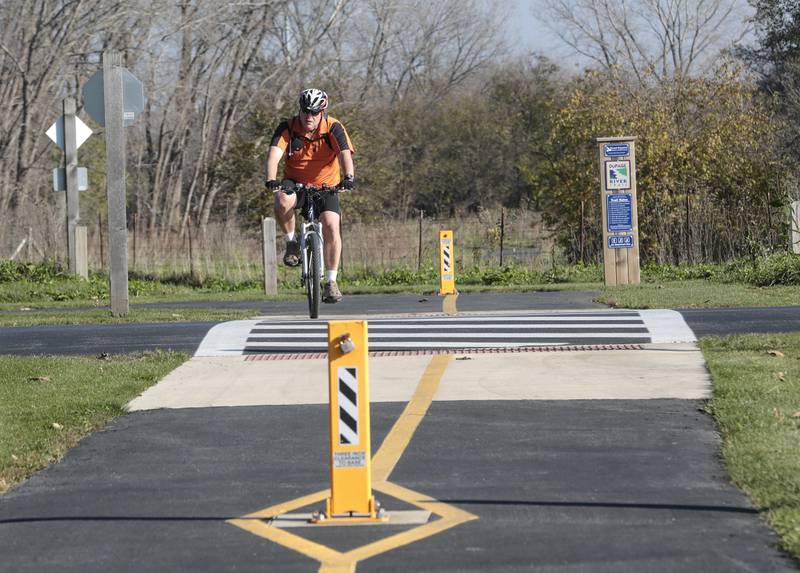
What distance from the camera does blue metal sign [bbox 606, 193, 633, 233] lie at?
20.9 m

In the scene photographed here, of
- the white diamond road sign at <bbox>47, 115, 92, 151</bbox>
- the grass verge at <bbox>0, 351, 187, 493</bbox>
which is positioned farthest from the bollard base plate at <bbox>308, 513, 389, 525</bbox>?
the white diamond road sign at <bbox>47, 115, 92, 151</bbox>

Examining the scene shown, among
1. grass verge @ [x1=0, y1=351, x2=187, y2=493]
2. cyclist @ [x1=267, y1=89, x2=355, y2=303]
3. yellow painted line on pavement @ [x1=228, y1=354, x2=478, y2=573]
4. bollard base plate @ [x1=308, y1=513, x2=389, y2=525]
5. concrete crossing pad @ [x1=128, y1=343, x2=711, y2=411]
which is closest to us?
yellow painted line on pavement @ [x1=228, y1=354, x2=478, y2=573]

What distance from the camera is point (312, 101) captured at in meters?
10.9

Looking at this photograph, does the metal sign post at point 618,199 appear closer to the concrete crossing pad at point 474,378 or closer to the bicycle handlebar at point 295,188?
the concrete crossing pad at point 474,378

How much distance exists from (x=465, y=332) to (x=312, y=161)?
3097 millimetres

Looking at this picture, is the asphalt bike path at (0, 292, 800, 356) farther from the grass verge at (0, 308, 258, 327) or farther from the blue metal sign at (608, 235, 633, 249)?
the blue metal sign at (608, 235, 633, 249)

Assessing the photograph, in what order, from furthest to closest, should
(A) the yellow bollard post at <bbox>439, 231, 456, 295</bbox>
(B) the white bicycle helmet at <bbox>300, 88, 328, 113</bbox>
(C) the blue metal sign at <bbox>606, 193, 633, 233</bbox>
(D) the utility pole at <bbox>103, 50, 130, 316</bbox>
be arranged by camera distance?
1. (A) the yellow bollard post at <bbox>439, 231, 456, 295</bbox>
2. (C) the blue metal sign at <bbox>606, 193, 633, 233</bbox>
3. (D) the utility pole at <bbox>103, 50, 130, 316</bbox>
4. (B) the white bicycle helmet at <bbox>300, 88, 328, 113</bbox>

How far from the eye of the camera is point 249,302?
68.0 feet

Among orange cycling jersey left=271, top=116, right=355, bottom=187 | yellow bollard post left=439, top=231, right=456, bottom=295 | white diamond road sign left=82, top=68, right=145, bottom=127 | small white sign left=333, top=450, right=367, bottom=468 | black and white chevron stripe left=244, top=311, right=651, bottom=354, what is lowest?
small white sign left=333, top=450, right=367, bottom=468

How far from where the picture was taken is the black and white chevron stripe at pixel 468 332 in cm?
1296

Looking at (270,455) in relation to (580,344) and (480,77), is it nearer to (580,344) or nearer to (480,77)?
(580,344)

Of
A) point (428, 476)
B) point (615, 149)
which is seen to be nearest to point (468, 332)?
point (428, 476)

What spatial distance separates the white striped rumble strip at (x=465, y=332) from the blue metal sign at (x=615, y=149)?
627 centimetres

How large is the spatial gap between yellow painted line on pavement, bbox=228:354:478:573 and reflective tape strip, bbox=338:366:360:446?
0.52 meters
